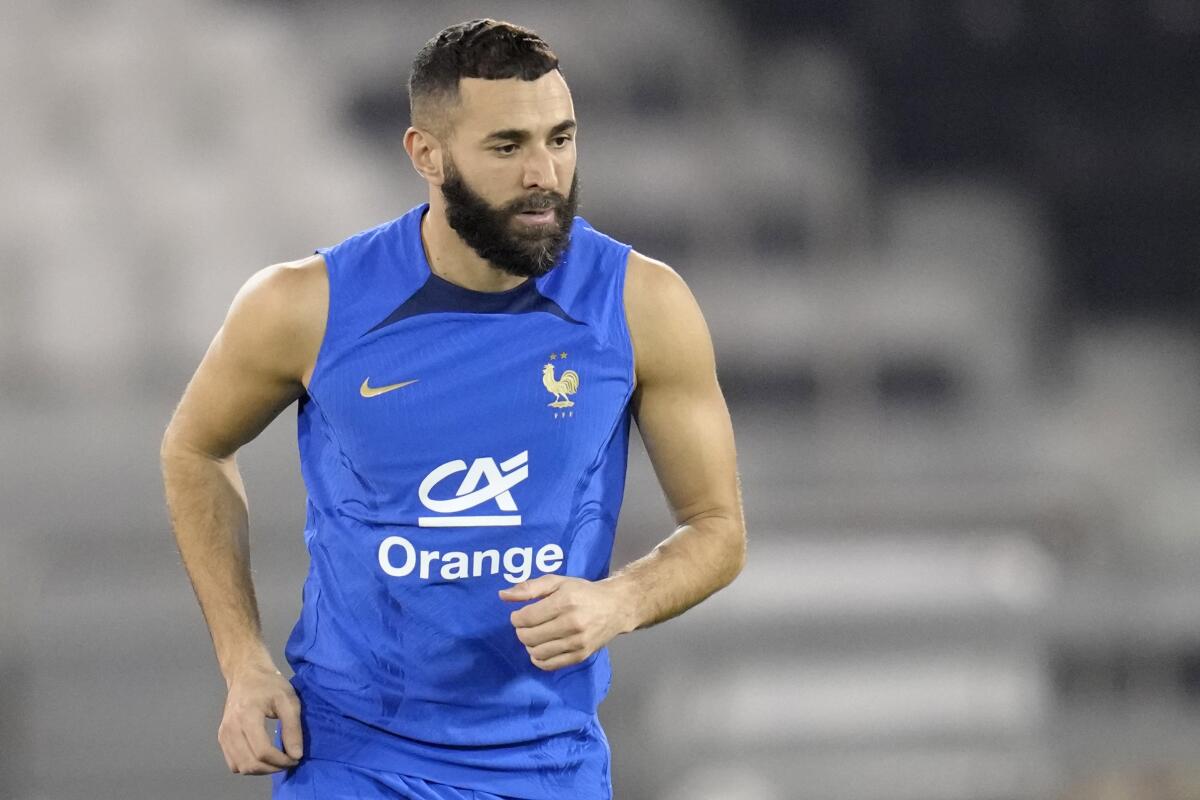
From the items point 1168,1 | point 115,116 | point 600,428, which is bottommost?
point 600,428

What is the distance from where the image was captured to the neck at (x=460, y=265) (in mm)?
1876

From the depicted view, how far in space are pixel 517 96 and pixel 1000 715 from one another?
286 cm

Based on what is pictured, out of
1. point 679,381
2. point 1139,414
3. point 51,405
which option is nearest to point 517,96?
point 679,381

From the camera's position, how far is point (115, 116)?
15.3 ft

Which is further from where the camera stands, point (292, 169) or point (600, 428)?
point (292, 169)

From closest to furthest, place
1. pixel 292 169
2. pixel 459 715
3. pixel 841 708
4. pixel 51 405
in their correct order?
1. pixel 459 715
2. pixel 841 708
3. pixel 51 405
4. pixel 292 169

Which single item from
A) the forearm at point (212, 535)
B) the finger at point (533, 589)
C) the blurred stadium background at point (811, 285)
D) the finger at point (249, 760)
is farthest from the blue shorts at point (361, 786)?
the blurred stadium background at point (811, 285)

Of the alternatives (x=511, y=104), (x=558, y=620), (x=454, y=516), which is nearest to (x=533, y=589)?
(x=558, y=620)

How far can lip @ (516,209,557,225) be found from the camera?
1.81m

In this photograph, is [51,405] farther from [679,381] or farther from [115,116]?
[679,381]

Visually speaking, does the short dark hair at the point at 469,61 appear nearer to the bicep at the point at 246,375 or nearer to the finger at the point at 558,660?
the bicep at the point at 246,375

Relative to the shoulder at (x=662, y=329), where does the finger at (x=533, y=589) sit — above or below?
below

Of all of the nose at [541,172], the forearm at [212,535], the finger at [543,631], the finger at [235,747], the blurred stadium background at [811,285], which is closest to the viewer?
the finger at [543,631]

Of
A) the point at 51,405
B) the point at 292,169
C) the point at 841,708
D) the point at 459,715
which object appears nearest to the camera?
the point at 459,715
